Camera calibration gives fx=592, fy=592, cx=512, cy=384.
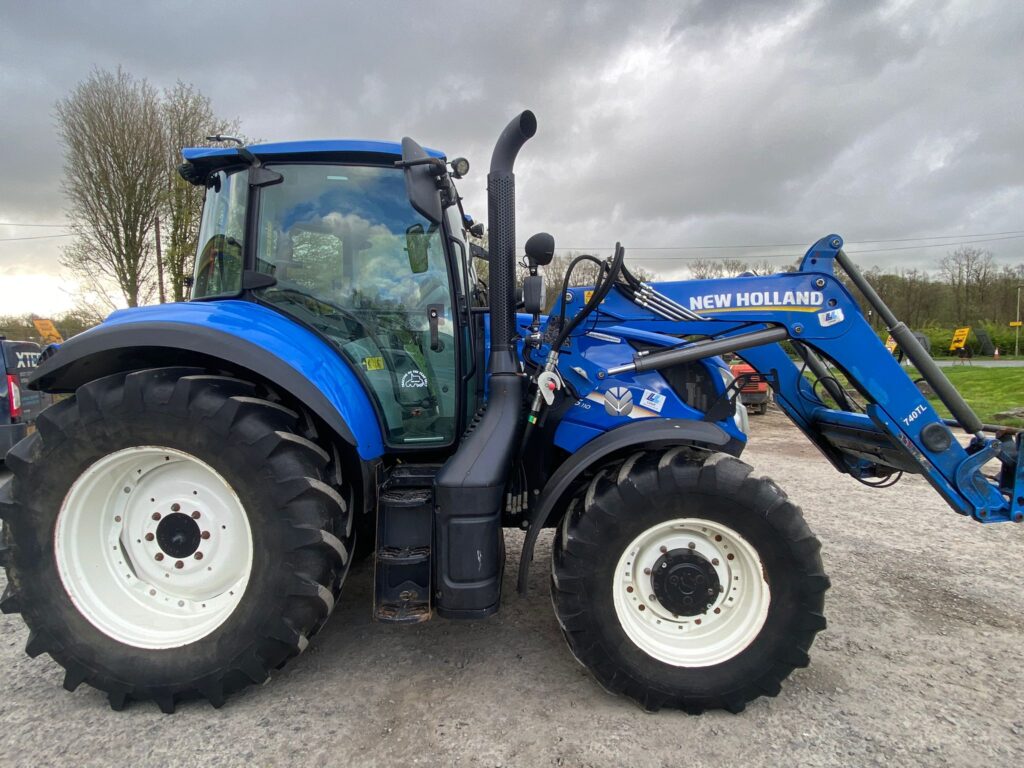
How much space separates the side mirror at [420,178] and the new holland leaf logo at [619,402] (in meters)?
1.10

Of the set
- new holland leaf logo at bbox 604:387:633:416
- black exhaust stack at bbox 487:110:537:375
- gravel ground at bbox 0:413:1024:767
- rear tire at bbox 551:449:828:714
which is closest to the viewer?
gravel ground at bbox 0:413:1024:767

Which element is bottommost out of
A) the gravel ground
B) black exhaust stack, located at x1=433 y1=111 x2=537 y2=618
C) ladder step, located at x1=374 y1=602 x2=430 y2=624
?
the gravel ground

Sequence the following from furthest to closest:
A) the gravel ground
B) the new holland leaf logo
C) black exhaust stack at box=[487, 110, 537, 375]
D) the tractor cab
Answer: the tractor cab < the new holland leaf logo < black exhaust stack at box=[487, 110, 537, 375] < the gravel ground

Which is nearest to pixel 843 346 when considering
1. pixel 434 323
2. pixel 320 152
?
pixel 434 323

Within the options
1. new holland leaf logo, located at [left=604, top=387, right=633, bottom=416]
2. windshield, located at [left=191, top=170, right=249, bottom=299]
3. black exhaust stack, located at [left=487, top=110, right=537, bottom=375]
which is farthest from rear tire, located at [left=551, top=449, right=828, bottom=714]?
windshield, located at [left=191, top=170, right=249, bottom=299]

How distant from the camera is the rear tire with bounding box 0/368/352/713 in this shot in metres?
2.30

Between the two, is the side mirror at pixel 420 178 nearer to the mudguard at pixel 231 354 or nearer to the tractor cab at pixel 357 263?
the tractor cab at pixel 357 263

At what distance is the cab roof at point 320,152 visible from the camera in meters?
2.76

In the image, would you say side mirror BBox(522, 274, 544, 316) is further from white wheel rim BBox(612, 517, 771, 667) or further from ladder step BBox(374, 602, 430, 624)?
ladder step BBox(374, 602, 430, 624)

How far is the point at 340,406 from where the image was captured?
8.07 feet

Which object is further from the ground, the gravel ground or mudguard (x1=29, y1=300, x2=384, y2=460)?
mudguard (x1=29, y1=300, x2=384, y2=460)

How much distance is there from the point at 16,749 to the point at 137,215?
54.9ft

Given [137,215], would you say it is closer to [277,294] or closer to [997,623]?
[277,294]

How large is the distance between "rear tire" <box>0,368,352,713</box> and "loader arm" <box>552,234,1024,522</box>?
4.70ft
